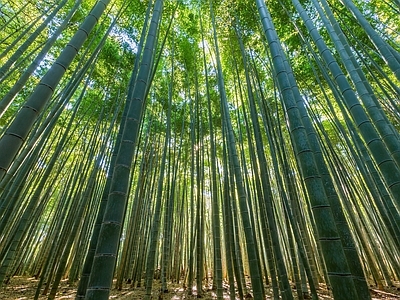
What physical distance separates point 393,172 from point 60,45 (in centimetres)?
636

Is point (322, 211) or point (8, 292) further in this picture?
point (8, 292)

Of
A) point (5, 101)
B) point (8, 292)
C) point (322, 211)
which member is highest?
point (5, 101)

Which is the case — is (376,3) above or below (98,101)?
above

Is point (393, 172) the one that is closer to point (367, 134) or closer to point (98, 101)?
point (367, 134)

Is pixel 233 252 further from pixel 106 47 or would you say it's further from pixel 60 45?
pixel 60 45

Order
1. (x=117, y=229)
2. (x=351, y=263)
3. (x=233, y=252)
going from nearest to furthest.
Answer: (x=117, y=229), (x=351, y=263), (x=233, y=252)

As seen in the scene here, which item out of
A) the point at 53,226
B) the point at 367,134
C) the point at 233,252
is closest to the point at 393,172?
the point at 367,134

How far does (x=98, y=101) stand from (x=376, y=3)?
6502 millimetres

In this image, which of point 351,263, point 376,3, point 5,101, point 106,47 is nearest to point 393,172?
point 351,263

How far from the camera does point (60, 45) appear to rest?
5.52 meters

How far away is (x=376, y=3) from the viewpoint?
5109mm

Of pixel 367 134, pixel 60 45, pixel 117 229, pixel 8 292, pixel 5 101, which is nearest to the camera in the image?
pixel 117 229

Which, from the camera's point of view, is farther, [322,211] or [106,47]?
[106,47]

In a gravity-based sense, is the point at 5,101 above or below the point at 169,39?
below
